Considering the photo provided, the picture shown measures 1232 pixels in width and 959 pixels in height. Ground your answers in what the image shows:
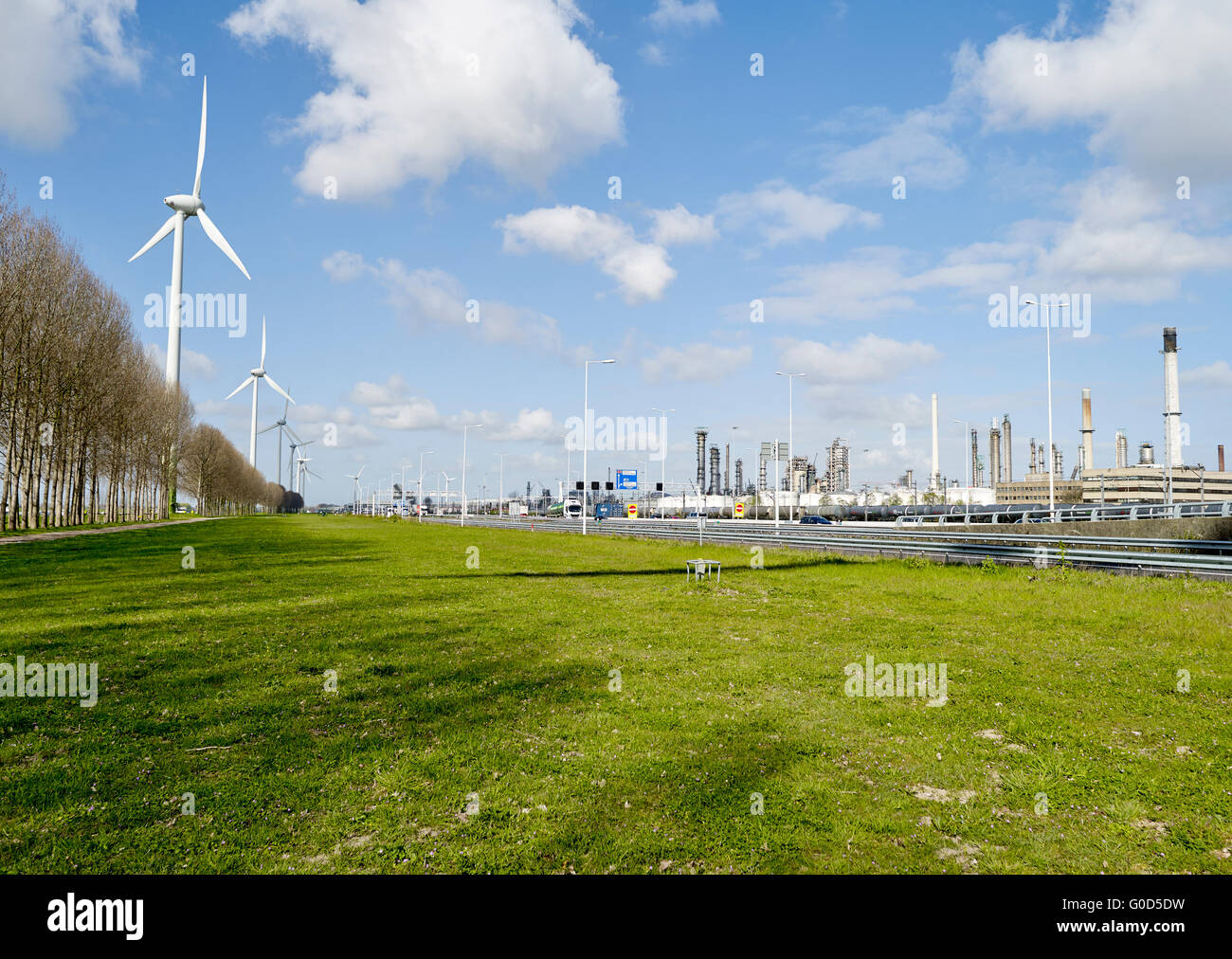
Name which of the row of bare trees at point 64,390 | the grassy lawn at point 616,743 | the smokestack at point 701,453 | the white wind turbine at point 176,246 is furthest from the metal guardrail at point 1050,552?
the smokestack at point 701,453

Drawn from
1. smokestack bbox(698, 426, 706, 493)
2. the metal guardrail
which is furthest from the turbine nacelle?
smokestack bbox(698, 426, 706, 493)

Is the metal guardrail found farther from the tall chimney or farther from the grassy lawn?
the tall chimney

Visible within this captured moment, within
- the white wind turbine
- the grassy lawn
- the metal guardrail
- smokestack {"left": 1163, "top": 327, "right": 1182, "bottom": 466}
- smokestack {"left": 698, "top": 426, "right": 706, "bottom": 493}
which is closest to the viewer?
the grassy lawn

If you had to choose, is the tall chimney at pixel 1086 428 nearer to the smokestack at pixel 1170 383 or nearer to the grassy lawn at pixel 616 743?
the smokestack at pixel 1170 383

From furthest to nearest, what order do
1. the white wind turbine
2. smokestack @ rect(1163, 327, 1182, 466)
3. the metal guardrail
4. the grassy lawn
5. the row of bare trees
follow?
smokestack @ rect(1163, 327, 1182, 466) < the white wind turbine < the row of bare trees < the metal guardrail < the grassy lawn

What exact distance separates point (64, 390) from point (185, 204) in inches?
2052

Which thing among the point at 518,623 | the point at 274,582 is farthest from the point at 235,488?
the point at 518,623

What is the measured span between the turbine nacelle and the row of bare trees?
25.3m

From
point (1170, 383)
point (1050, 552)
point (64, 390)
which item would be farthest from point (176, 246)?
point (1170, 383)

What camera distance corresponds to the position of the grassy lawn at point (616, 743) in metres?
5.36

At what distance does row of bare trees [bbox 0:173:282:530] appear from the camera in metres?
→ 45.7

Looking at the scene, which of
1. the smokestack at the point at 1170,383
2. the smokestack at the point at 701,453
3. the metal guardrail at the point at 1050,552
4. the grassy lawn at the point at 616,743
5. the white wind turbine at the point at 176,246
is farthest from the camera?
the smokestack at the point at 701,453

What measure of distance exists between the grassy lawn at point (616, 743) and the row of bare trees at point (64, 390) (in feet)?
135
